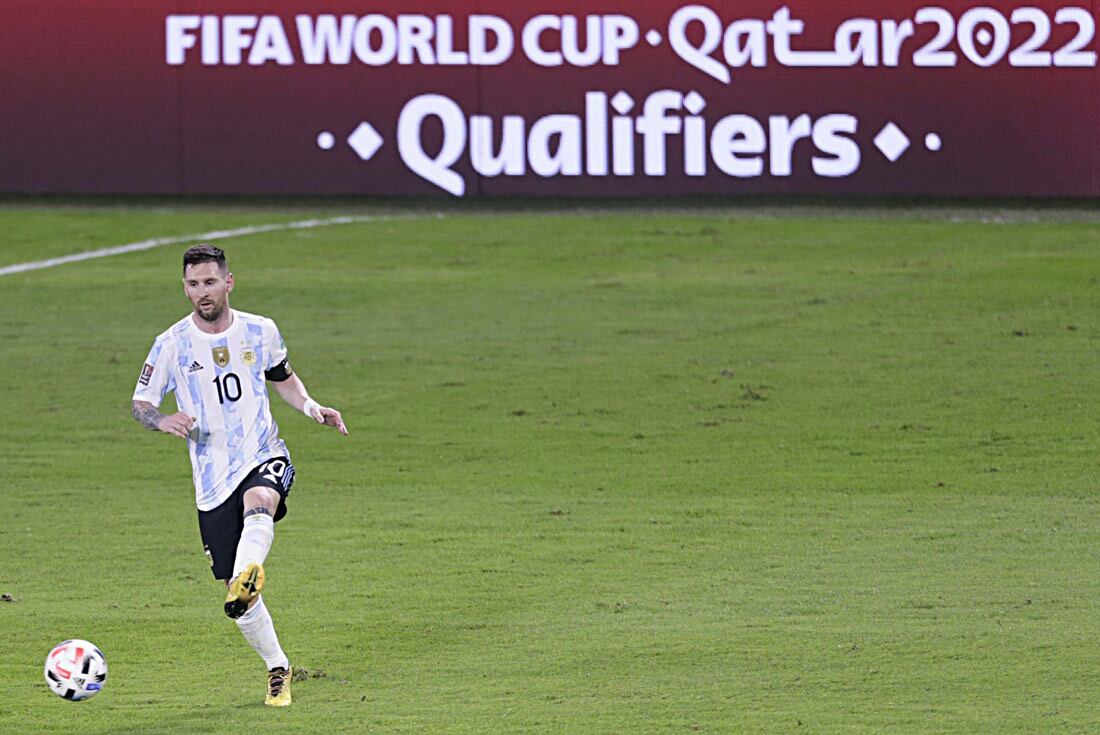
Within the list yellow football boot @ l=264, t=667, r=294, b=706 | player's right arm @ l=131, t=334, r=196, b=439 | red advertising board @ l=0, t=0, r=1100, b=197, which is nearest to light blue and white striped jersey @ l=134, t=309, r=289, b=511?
player's right arm @ l=131, t=334, r=196, b=439

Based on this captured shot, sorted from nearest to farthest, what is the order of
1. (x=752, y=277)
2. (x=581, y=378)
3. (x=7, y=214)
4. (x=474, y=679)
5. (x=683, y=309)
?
(x=474, y=679) → (x=581, y=378) → (x=683, y=309) → (x=752, y=277) → (x=7, y=214)

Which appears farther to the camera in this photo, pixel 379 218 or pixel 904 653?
pixel 379 218

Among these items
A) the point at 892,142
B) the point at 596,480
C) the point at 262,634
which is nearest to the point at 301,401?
the point at 262,634

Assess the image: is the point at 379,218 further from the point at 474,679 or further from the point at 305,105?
the point at 474,679

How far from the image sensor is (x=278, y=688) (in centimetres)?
809

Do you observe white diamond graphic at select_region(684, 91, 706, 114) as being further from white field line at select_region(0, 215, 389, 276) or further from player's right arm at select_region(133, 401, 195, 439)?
player's right arm at select_region(133, 401, 195, 439)

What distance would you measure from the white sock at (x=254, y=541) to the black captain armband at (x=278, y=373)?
67cm

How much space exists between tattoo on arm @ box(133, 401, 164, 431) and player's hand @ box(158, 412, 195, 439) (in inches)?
1.9

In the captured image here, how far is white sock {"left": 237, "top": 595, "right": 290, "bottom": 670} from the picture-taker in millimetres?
7992

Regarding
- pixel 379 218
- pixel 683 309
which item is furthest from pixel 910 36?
pixel 379 218

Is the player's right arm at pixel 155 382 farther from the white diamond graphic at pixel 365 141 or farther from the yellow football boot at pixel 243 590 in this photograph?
the white diamond graphic at pixel 365 141

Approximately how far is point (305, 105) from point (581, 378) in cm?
791

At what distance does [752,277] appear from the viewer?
70.2 feet

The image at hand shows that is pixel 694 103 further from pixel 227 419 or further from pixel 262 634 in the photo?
pixel 262 634
